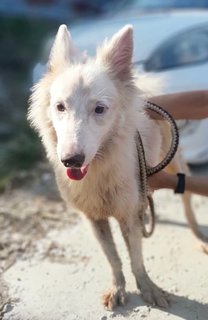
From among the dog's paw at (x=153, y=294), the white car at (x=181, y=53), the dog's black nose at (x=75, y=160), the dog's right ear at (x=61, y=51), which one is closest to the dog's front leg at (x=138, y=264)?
the dog's paw at (x=153, y=294)

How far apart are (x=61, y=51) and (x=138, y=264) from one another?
1407mm

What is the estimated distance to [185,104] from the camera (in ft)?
11.3

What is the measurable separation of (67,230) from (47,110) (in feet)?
5.72

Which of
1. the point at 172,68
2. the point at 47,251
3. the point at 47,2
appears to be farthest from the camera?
the point at 47,2

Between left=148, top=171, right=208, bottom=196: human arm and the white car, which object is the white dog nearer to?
left=148, top=171, right=208, bottom=196: human arm

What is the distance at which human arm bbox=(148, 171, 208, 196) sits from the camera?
339 cm

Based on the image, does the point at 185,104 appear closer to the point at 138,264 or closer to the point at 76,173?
the point at 76,173

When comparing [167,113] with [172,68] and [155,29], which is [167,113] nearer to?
[172,68]

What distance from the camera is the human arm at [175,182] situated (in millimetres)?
3395

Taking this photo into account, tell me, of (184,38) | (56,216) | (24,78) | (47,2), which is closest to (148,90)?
(56,216)

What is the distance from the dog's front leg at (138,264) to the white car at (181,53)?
5.62 ft

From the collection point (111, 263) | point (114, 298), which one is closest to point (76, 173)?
point (111, 263)

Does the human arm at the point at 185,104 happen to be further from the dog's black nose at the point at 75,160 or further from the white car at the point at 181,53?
the white car at the point at 181,53

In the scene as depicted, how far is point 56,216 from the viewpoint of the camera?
4.79 meters
